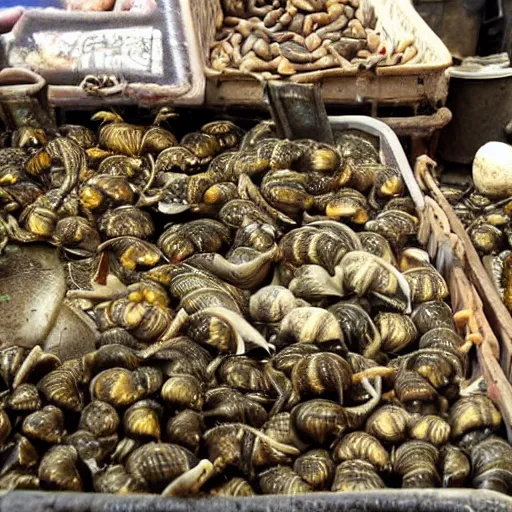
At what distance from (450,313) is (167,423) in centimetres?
105

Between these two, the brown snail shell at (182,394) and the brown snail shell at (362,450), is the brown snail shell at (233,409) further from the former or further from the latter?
the brown snail shell at (362,450)

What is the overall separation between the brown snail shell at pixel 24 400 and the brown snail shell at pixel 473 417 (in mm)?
1122

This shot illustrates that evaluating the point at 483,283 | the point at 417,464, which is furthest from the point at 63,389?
the point at 483,283

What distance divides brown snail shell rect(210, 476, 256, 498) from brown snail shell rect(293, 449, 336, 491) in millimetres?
139

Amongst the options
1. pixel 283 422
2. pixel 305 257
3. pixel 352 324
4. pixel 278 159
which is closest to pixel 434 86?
pixel 278 159

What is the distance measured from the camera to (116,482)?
1.59 m

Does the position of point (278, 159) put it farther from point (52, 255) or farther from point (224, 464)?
point (224, 464)

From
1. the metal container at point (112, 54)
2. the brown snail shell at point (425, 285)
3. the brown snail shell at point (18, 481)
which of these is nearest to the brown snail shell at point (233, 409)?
the brown snail shell at point (18, 481)

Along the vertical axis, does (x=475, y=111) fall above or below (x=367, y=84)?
below

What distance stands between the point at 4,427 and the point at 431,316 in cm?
135

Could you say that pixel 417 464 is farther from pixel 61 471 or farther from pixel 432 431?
pixel 61 471

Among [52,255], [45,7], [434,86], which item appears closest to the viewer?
[52,255]

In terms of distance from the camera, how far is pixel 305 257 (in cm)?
242

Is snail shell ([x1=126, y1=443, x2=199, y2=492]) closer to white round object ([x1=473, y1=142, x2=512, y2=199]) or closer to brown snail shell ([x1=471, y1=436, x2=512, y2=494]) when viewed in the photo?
brown snail shell ([x1=471, y1=436, x2=512, y2=494])
